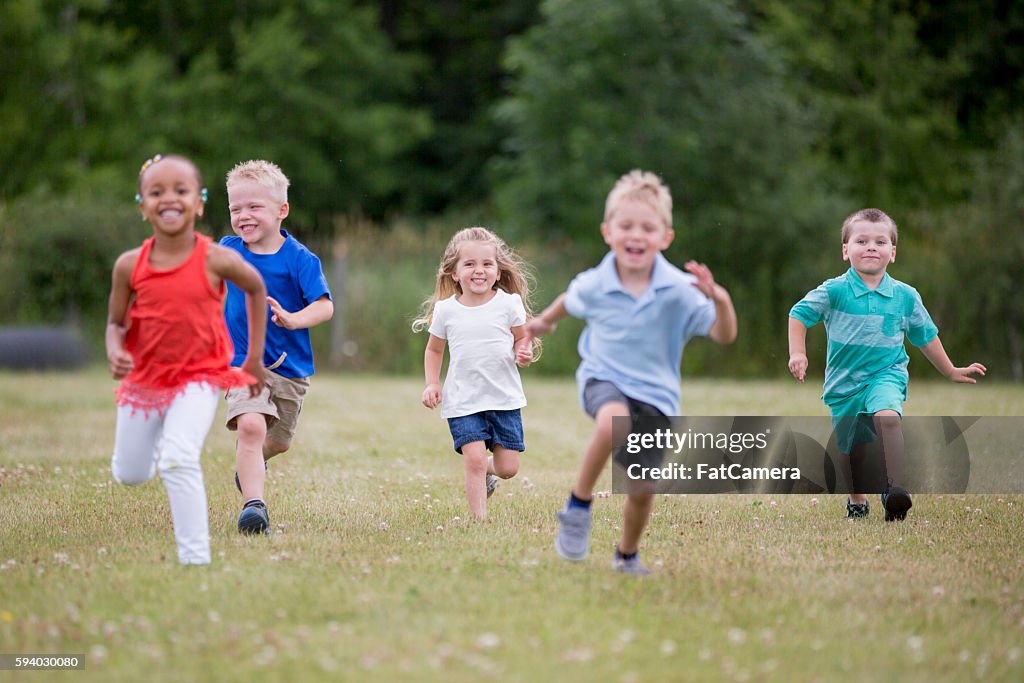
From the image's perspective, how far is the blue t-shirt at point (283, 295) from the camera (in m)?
6.63

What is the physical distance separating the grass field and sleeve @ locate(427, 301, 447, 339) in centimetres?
113

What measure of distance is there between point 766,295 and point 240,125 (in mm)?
17708

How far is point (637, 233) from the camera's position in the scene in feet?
16.9

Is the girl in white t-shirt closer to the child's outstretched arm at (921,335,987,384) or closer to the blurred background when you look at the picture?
the child's outstretched arm at (921,335,987,384)

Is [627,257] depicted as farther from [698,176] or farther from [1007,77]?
[1007,77]

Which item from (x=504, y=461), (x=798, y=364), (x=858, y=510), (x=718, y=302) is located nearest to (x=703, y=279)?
(x=718, y=302)

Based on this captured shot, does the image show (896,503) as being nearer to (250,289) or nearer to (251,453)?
(251,453)

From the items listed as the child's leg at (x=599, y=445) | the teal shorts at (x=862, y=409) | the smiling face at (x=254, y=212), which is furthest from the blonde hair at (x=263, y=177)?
the teal shorts at (x=862, y=409)

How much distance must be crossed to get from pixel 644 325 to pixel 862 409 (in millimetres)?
2669

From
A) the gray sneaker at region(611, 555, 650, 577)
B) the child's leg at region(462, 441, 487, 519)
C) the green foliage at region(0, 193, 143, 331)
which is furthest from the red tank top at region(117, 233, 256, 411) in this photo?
the green foliage at region(0, 193, 143, 331)

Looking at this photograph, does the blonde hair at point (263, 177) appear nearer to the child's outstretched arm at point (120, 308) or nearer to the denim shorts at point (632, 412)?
the child's outstretched arm at point (120, 308)

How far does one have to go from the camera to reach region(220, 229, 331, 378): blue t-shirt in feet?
21.7

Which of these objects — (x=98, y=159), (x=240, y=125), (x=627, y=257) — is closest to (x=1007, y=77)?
(x=240, y=125)

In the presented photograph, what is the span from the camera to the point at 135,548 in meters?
5.97
